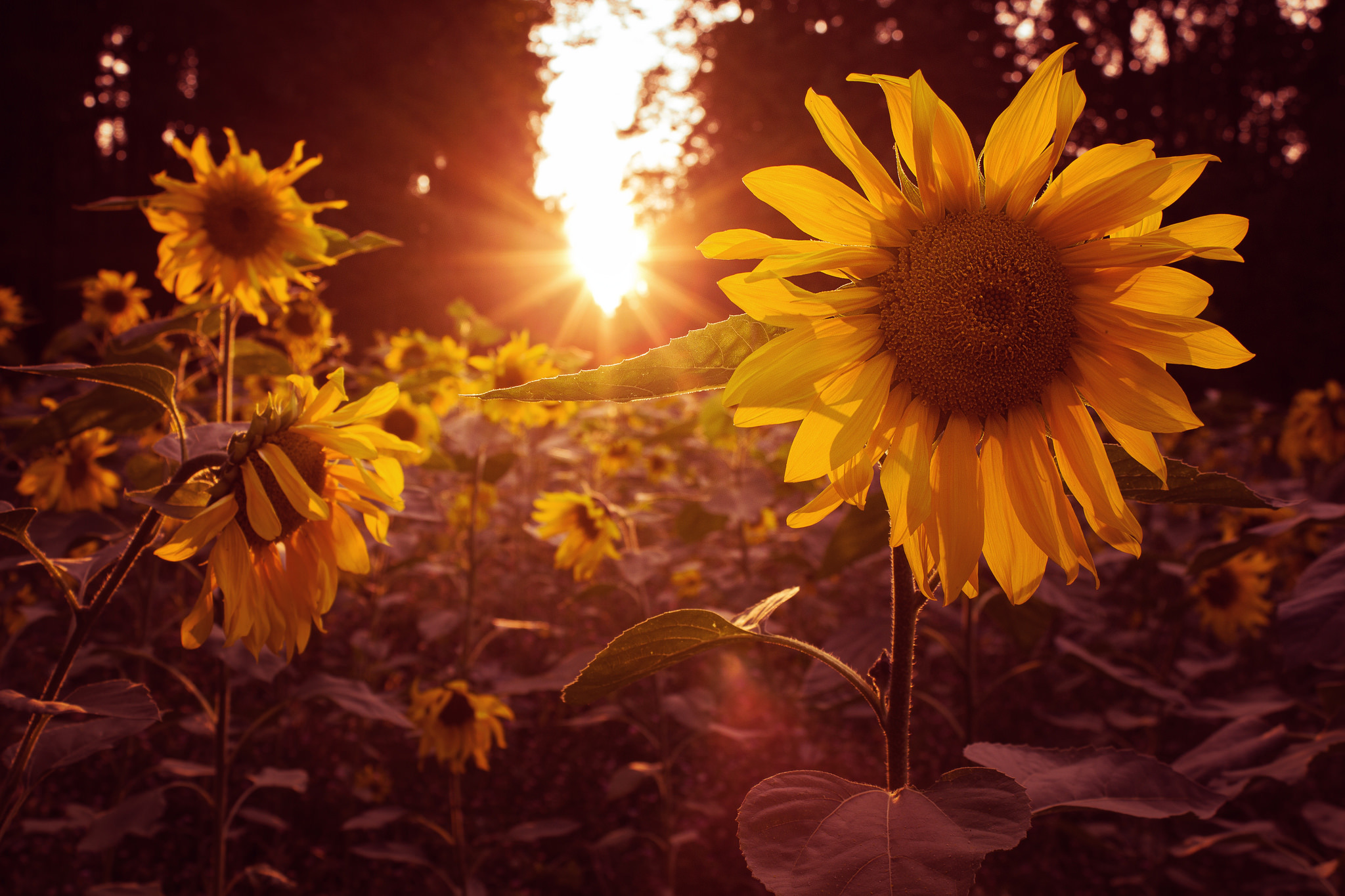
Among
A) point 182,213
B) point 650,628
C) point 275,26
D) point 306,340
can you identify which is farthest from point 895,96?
point 275,26

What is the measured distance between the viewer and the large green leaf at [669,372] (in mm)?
702

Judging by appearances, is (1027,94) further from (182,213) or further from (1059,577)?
(182,213)

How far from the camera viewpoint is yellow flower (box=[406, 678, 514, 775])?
252 cm

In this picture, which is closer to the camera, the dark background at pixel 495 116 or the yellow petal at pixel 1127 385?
the yellow petal at pixel 1127 385


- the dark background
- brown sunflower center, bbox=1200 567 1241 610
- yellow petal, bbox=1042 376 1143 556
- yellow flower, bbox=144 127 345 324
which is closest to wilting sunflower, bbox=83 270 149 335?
yellow flower, bbox=144 127 345 324

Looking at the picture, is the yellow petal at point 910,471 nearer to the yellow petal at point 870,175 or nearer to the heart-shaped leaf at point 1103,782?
the yellow petal at point 870,175

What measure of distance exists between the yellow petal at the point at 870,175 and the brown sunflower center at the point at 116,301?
205 inches

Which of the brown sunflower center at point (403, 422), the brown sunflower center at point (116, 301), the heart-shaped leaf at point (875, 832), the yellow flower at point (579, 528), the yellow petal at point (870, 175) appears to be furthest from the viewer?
the brown sunflower center at point (116, 301)

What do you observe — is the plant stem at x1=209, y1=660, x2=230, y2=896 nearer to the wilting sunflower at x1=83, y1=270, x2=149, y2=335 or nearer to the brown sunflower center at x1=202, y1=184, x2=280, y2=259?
the brown sunflower center at x1=202, y1=184, x2=280, y2=259

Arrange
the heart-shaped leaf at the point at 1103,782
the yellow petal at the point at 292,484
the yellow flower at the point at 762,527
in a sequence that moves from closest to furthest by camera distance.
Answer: the heart-shaped leaf at the point at 1103,782 → the yellow petal at the point at 292,484 → the yellow flower at the point at 762,527

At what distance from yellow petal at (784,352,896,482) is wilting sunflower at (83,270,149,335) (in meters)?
4.86

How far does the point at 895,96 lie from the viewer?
76cm

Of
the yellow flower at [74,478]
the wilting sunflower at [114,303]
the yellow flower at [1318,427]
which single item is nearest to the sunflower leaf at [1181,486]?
the yellow flower at [74,478]

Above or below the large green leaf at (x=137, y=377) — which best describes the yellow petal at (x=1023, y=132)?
above
